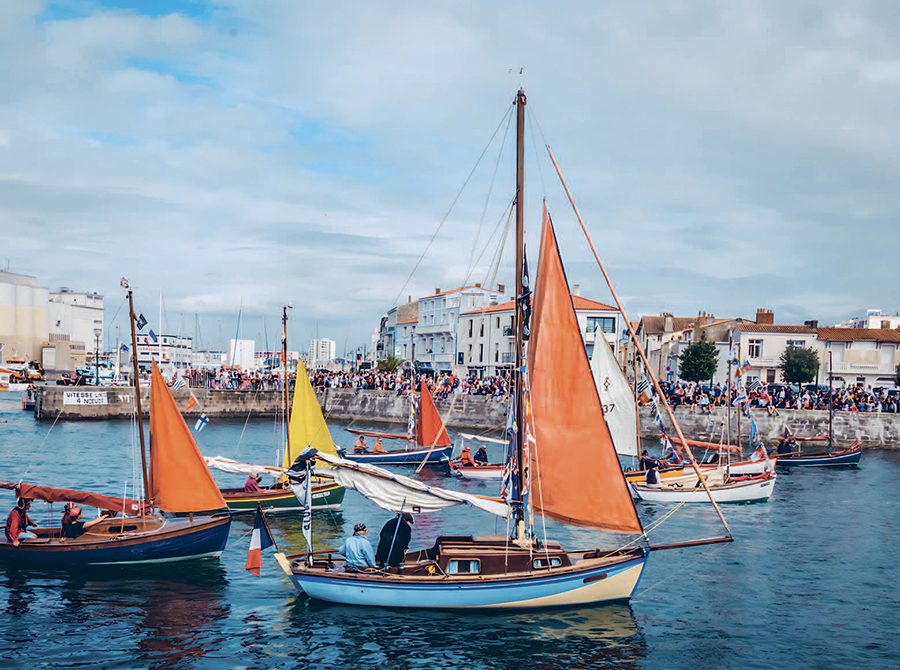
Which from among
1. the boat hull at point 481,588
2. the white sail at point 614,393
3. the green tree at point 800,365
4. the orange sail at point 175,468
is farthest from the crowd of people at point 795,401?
the orange sail at point 175,468

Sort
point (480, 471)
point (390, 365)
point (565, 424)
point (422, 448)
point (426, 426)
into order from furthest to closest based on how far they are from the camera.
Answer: point (390, 365) → point (426, 426) → point (422, 448) → point (480, 471) → point (565, 424)

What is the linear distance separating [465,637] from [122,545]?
12.1m

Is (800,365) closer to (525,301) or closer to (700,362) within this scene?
(700,362)

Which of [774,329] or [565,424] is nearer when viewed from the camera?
[565,424]

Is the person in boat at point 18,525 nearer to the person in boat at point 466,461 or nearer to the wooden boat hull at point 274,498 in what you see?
the wooden boat hull at point 274,498

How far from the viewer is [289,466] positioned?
35.0 meters

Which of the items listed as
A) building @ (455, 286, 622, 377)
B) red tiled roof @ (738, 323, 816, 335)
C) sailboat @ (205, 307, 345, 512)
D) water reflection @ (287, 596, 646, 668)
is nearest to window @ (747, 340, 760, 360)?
red tiled roof @ (738, 323, 816, 335)

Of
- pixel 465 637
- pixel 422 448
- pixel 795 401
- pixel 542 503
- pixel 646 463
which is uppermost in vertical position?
pixel 795 401

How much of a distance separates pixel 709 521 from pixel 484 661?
2023cm

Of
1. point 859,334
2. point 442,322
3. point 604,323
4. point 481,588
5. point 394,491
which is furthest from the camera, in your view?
point 442,322

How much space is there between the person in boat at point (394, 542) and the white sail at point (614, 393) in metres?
21.8

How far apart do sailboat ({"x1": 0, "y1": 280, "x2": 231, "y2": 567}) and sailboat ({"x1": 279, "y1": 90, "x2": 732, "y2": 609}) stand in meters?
5.24

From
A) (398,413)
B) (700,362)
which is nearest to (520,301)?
(398,413)

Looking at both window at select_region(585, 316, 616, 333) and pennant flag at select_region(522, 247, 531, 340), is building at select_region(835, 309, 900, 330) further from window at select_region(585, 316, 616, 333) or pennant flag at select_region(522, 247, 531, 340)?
pennant flag at select_region(522, 247, 531, 340)
